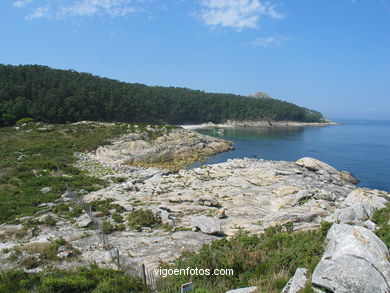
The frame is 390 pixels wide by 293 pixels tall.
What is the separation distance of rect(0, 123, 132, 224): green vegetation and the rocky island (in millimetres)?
909

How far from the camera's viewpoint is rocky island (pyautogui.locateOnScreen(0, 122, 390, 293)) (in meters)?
7.91

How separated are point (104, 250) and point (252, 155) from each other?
178ft

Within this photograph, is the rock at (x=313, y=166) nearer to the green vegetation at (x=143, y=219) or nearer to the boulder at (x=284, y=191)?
the boulder at (x=284, y=191)

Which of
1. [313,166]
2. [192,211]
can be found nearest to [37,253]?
[192,211]

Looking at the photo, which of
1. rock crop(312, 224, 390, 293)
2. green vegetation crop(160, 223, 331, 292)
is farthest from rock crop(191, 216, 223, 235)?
rock crop(312, 224, 390, 293)

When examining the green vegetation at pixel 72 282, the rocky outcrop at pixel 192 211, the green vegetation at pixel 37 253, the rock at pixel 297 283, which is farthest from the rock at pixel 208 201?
the rock at pixel 297 283

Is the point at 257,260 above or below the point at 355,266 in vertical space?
below

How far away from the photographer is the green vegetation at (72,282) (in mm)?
9008

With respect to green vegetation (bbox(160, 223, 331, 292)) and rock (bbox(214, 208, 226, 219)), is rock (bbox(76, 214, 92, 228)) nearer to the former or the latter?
green vegetation (bbox(160, 223, 331, 292))

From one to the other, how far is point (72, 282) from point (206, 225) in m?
8.24

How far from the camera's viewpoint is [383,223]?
11648mm

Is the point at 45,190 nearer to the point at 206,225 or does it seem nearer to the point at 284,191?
the point at 206,225

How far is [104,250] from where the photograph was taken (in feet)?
42.9

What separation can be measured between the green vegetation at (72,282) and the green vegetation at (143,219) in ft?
19.8
